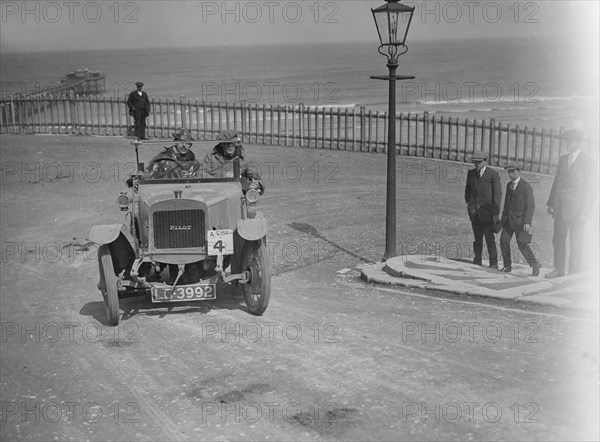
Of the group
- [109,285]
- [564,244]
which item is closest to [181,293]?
[109,285]

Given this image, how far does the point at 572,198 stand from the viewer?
10.9 metres

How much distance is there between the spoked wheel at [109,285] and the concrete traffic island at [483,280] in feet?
11.8

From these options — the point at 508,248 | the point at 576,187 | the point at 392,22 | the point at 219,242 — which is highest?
the point at 392,22

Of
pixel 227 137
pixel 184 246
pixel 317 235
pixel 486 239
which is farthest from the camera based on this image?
pixel 317 235

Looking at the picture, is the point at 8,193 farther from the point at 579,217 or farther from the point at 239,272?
the point at 579,217

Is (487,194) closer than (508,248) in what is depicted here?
No

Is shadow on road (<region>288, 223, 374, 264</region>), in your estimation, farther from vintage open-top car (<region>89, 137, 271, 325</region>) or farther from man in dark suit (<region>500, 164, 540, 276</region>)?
vintage open-top car (<region>89, 137, 271, 325</region>)

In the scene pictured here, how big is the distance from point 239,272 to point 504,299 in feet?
10.9

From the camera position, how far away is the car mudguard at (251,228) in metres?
9.84

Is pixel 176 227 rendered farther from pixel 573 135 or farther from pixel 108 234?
pixel 573 135

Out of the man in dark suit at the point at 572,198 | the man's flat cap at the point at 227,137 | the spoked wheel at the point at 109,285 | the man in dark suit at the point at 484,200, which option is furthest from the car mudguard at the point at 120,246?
the man in dark suit at the point at 572,198

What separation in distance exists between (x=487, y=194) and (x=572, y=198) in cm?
124

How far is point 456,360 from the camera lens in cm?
834

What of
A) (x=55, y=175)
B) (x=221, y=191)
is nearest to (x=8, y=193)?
(x=55, y=175)
